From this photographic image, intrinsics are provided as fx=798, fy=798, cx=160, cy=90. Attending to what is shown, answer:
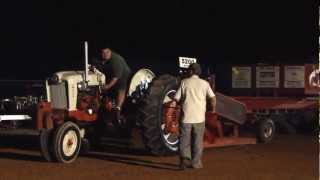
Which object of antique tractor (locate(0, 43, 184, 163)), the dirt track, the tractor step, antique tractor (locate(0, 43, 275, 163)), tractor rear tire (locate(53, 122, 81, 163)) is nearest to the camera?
the dirt track

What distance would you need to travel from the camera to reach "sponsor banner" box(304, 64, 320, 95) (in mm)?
20250

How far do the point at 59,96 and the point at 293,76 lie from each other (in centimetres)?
870

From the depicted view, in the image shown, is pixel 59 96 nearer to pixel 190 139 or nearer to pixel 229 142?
pixel 190 139

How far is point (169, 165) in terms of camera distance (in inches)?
498

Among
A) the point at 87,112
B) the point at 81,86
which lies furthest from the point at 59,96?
the point at 87,112

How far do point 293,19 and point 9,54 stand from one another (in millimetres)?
13026

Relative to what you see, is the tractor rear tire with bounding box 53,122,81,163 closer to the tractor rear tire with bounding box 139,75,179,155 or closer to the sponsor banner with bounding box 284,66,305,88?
the tractor rear tire with bounding box 139,75,179,155

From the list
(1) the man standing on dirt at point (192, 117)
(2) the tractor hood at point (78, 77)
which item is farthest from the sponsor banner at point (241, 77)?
(1) the man standing on dirt at point (192, 117)

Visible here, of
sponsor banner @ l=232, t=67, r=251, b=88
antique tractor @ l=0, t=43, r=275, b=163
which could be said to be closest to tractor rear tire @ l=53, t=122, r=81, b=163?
antique tractor @ l=0, t=43, r=275, b=163

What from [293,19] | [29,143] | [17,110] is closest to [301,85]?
[29,143]

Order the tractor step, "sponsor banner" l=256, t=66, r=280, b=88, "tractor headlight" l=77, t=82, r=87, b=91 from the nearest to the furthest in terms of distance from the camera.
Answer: "tractor headlight" l=77, t=82, r=87, b=91, the tractor step, "sponsor banner" l=256, t=66, r=280, b=88

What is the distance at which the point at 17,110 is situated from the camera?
542 inches

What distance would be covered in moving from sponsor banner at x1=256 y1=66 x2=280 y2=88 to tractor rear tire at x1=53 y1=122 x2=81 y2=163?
9.03 metres

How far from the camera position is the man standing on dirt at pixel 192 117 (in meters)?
11.8
